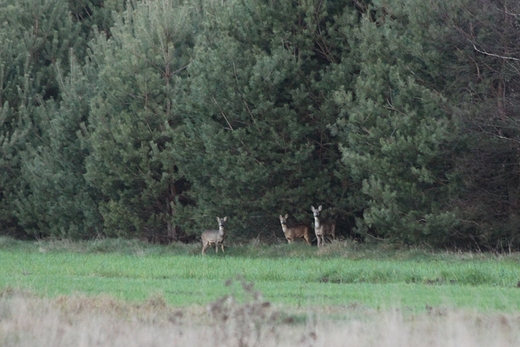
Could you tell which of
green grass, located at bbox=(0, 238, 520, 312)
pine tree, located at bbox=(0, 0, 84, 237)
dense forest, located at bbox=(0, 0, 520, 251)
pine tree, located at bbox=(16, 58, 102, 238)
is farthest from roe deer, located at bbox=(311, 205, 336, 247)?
pine tree, located at bbox=(0, 0, 84, 237)

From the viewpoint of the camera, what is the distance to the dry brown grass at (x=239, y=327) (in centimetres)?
1050

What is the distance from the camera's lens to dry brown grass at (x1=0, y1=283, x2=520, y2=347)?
1050 cm

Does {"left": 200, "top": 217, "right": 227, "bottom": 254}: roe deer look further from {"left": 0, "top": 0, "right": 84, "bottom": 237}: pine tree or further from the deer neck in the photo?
{"left": 0, "top": 0, "right": 84, "bottom": 237}: pine tree

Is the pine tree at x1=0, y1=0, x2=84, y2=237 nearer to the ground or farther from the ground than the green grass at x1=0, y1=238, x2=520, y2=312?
farther from the ground

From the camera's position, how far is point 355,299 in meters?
15.2

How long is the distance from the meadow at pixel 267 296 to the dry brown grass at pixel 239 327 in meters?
0.02

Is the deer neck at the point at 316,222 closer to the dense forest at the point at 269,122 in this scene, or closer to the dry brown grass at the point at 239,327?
the dense forest at the point at 269,122

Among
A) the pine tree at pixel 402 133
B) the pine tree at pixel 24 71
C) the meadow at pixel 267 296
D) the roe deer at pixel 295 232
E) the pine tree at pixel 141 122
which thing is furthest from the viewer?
the pine tree at pixel 24 71

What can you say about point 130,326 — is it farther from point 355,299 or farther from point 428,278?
point 428,278

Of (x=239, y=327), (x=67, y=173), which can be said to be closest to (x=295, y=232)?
(x=67, y=173)

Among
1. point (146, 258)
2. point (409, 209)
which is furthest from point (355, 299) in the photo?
point (146, 258)

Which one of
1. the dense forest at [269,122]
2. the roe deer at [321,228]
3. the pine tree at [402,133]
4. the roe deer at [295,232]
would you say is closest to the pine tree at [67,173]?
the dense forest at [269,122]

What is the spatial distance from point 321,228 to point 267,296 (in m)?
12.1

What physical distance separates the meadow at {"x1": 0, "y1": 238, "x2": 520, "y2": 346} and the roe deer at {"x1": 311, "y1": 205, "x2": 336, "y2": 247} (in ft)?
2.53
